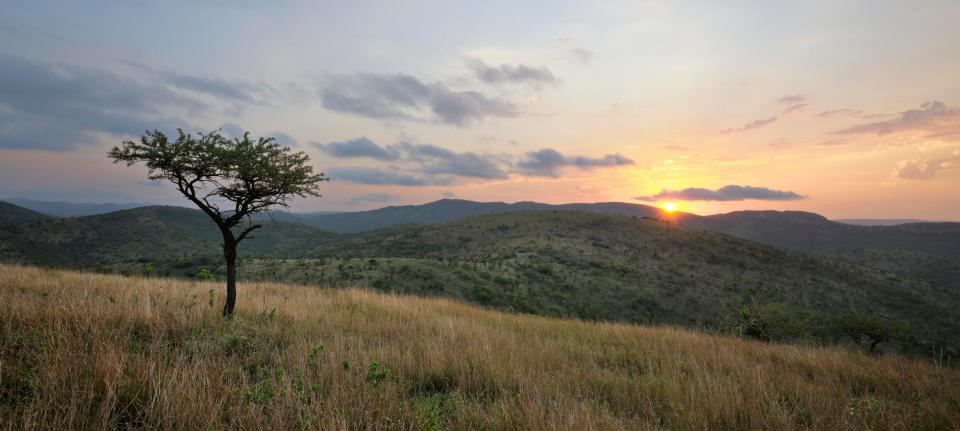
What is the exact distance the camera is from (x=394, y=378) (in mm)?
4984

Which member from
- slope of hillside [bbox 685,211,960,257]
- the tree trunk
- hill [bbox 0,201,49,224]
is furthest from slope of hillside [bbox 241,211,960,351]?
hill [bbox 0,201,49,224]

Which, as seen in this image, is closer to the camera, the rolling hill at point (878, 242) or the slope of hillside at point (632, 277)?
the slope of hillside at point (632, 277)

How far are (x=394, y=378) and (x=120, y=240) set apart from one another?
91.0 metres

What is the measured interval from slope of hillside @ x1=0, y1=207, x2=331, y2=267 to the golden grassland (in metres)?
49.3

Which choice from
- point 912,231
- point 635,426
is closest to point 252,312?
point 635,426

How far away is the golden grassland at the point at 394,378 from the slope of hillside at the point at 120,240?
4925cm

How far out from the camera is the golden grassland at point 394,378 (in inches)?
134

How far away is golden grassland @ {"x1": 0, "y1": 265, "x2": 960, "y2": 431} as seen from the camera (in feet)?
11.2

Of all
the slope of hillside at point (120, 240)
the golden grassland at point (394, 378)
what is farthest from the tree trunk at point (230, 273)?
the slope of hillside at point (120, 240)

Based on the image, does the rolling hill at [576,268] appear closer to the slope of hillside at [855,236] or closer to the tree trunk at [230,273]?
the tree trunk at [230,273]

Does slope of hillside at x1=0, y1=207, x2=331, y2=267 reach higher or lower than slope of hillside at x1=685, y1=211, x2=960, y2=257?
higher

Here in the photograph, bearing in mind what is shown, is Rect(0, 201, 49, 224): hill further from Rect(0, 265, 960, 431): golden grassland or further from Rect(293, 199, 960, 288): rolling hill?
Rect(0, 265, 960, 431): golden grassland

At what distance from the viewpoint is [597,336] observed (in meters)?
9.01

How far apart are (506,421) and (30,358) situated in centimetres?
508
